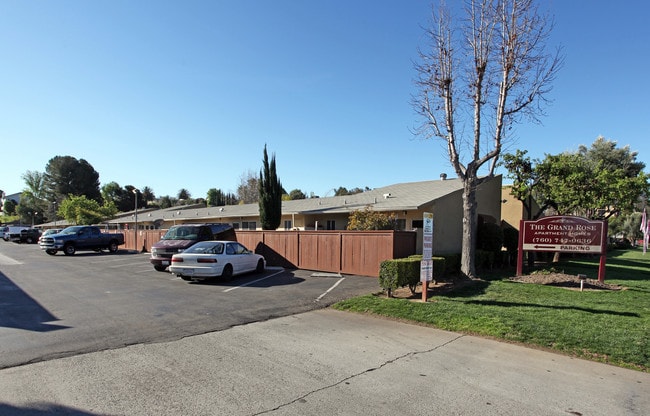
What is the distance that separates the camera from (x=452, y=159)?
13.5 metres

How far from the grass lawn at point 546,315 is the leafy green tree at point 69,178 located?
305ft

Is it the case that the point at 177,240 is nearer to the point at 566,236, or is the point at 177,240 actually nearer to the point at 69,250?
the point at 69,250

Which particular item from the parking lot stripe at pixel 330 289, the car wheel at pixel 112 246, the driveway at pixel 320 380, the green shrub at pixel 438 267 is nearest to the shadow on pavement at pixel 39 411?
the driveway at pixel 320 380

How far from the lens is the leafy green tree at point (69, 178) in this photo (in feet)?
283

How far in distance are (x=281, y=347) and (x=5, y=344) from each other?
13.7 feet

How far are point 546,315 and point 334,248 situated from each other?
851 centimetres

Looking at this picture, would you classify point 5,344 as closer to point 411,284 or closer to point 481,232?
point 411,284

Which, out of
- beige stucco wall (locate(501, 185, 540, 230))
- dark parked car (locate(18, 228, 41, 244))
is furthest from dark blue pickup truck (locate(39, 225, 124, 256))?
beige stucco wall (locate(501, 185, 540, 230))

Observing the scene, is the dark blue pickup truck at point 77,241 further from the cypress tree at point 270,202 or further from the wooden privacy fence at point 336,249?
the wooden privacy fence at point 336,249

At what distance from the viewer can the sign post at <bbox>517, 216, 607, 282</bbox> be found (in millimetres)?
12469

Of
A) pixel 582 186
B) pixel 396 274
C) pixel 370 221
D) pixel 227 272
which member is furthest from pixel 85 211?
pixel 582 186

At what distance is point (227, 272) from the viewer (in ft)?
43.7

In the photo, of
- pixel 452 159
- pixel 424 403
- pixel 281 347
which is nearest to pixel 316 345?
pixel 281 347

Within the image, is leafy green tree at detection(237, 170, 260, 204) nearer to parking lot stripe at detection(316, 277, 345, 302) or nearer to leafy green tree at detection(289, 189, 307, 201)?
leafy green tree at detection(289, 189, 307, 201)
